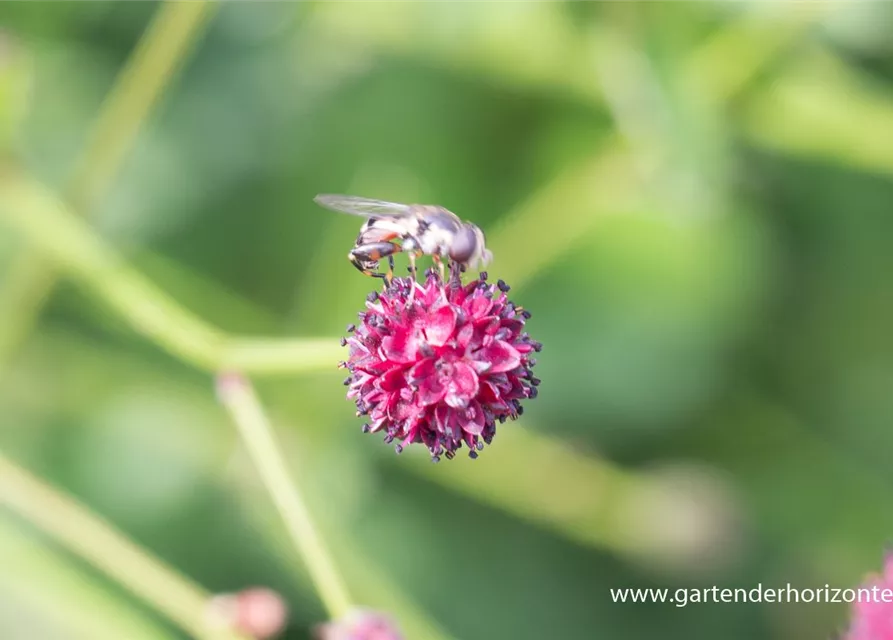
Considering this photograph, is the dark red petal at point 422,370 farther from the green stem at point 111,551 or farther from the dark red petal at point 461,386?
the green stem at point 111,551

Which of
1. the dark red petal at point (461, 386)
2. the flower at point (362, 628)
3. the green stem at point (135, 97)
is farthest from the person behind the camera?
the green stem at point (135, 97)

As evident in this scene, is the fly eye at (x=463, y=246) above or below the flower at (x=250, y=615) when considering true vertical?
above

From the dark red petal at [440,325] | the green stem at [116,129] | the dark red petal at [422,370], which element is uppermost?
the green stem at [116,129]

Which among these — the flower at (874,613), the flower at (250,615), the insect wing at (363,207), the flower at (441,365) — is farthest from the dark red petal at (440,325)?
the flower at (874,613)

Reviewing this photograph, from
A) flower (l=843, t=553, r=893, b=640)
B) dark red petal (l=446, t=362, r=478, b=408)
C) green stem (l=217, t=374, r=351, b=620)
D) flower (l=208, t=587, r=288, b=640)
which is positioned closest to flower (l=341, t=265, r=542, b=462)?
dark red petal (l=446, t=362, r=478, b=408)

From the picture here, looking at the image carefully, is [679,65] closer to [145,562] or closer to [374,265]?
[374,265]

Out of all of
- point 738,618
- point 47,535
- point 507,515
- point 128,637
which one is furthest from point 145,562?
point 738,618

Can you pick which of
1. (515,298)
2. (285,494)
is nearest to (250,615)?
(285,494)
